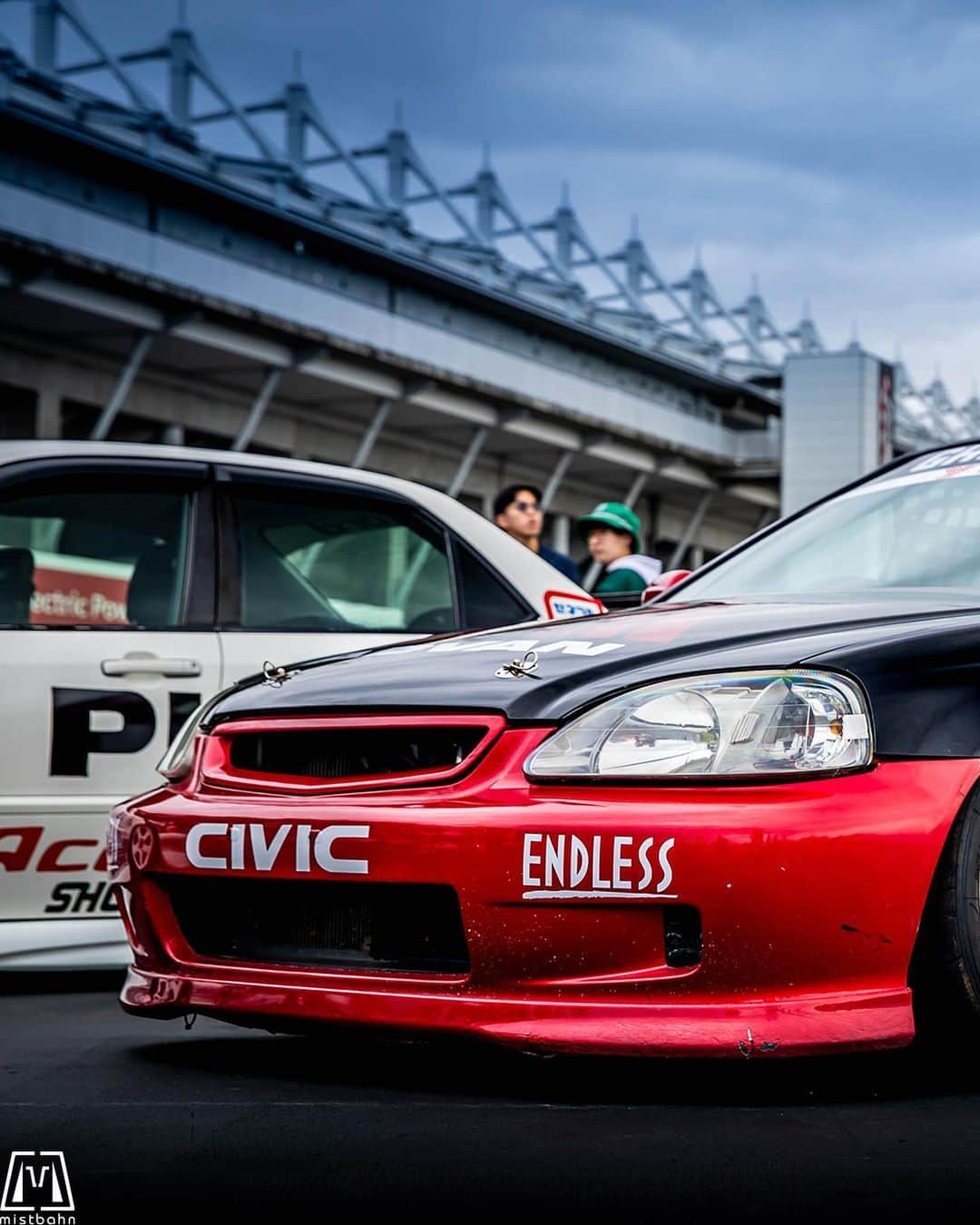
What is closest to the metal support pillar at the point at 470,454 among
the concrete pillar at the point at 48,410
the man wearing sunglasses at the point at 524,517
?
the concrete pillar at the point at 48,410

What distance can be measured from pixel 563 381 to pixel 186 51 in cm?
1626

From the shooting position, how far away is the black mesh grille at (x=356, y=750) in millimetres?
2918

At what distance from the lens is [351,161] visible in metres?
54.9

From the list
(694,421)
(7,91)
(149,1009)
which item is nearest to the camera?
(149,1009)

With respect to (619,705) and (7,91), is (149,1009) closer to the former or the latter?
(619,705)

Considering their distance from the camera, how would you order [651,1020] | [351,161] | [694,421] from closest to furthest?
[651,1020] < [694,421] < [351,161]

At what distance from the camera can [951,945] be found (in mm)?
2801

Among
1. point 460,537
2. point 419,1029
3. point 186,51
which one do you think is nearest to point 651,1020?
point 419,1029

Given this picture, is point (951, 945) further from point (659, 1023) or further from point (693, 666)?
point (693, 666)

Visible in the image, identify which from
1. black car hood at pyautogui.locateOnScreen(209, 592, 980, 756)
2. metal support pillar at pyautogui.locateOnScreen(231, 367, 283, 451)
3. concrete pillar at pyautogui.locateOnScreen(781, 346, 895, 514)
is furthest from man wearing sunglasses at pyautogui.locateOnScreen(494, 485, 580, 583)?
concrete pillar at pyautogui.locateOnScreen(781, 346, 895, 514)

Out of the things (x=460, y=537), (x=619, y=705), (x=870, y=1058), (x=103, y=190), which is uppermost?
(x=103, y=190)

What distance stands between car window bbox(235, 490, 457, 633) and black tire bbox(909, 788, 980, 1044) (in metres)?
2.41

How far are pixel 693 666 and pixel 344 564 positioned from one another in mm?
2355

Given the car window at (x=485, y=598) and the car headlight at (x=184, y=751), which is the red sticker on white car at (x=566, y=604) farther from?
the car headlight at (x=184, y=751)
